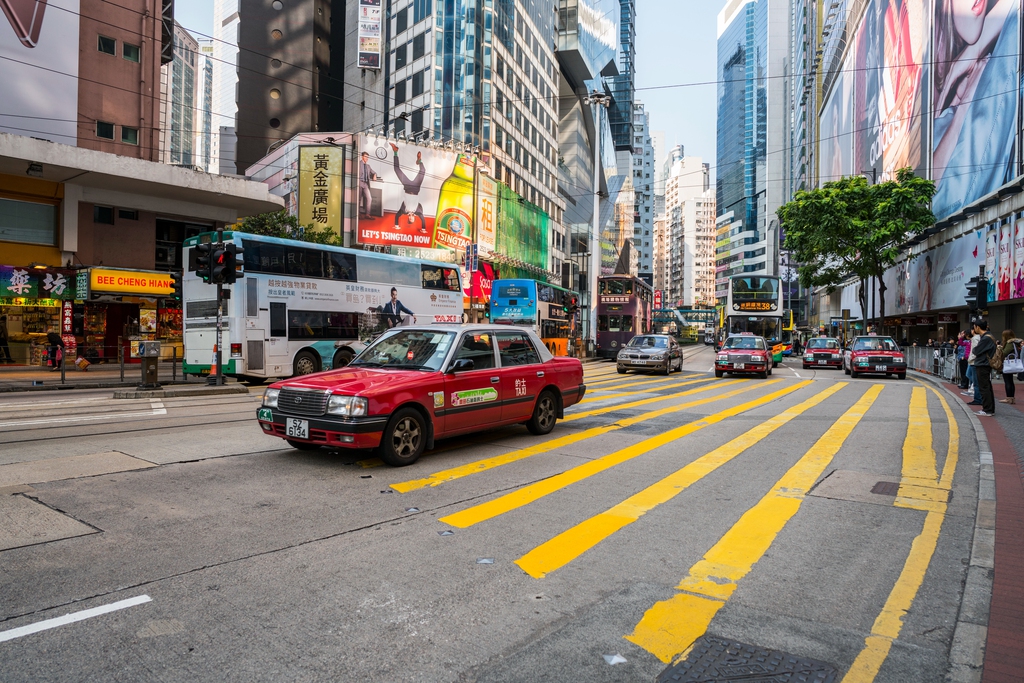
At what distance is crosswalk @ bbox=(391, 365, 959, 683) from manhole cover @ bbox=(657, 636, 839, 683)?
0.30 ft

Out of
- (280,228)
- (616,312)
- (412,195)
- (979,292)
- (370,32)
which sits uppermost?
(370,32)

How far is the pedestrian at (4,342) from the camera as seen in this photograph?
22016mm

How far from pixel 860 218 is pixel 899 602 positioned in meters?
35.5

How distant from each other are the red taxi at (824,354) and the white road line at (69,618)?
3327 cm

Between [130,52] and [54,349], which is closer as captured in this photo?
[54,349]

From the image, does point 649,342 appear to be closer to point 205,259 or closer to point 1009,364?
point 1009,364

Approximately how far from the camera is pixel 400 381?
22.5 ft

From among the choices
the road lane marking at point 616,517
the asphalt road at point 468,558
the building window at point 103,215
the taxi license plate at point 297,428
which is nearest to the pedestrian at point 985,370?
the asphalt road at point 468,558

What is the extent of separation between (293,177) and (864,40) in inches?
1885

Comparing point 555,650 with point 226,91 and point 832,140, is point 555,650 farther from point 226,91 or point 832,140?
point 226,91

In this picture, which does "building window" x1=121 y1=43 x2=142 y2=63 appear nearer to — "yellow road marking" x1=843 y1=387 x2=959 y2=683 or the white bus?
the white bus

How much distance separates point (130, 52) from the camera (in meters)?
29.5

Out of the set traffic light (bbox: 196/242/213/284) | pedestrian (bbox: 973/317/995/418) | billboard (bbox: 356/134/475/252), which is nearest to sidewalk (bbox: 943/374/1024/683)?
pedestrian (bbox: 973/317/995/418)

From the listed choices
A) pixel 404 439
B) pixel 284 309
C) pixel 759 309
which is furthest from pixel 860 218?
pixel 404 439
